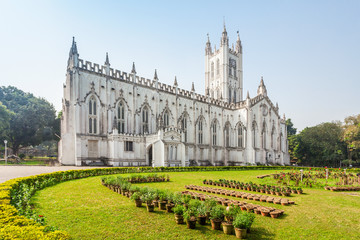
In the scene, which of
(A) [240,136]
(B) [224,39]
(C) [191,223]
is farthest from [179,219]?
(B) [224,39]

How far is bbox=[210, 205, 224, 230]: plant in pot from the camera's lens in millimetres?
7725

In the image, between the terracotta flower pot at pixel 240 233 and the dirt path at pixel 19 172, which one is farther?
the dirt path at pixel 19 172

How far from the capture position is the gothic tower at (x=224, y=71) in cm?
6412

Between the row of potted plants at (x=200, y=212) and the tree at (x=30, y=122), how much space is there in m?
48.1

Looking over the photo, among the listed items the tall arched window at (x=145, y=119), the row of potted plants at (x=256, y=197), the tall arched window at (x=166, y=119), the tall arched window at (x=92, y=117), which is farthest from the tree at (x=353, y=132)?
the tall arched window at (x=92, y=117)

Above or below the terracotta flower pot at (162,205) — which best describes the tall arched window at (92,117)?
above

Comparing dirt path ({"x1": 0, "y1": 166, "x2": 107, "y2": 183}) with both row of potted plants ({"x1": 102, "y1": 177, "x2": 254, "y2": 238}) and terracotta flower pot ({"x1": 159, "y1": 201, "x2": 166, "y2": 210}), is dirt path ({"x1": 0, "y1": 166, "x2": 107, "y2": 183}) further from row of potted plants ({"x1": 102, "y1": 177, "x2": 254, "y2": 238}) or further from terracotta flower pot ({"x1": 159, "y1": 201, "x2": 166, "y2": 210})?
terracotta flower pot ({"x1": 159, "y1": 201, "x2": 166, "y2": 210})

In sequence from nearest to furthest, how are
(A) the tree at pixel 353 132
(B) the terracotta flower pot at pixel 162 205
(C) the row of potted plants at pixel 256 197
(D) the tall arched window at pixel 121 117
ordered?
(B) the terracotta flower pot at pixel 162 205 → (C) the row of potted plants at pixel 256 197 → (D) the tall arched window at pixel 121 117 → (A) the tree at pixel 353 132

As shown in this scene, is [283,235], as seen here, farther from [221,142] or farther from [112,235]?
[221,142]

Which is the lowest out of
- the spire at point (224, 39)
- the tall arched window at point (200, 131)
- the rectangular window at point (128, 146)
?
the rectangular window at point (128, 146)

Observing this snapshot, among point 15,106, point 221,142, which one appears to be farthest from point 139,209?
point 15,106

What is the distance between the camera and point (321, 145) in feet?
205

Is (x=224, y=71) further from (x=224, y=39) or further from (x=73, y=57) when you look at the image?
(x=73, y=57)

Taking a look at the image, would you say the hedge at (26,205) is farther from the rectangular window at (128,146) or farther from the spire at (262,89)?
the spire at (262,89)
